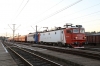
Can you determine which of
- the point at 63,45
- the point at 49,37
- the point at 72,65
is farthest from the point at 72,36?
the point at 72,65

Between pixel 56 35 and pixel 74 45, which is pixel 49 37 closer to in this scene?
pixel 56 35

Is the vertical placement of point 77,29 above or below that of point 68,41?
above

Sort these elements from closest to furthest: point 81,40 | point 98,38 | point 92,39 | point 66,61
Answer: point 66,61, point 81,40, point 98,38, point 92,39

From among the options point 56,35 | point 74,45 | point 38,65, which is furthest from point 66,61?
point 56,35

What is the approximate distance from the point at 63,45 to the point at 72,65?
16043mm

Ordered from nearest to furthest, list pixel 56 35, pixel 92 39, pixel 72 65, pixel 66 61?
pixel 72 65 → pixel 66 61 → pixel 56 35 → pixel 92 39

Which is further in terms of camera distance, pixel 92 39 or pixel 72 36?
pixel 92 39

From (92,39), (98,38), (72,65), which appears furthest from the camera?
(92,39)

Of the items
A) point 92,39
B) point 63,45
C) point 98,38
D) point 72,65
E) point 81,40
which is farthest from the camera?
point 92,39

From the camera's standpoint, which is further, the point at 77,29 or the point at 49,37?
the point at 49,37

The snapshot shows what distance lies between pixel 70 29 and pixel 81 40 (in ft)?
7.44

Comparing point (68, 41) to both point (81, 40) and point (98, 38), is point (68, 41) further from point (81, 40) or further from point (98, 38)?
point (98, 38)

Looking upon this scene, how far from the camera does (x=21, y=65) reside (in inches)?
502

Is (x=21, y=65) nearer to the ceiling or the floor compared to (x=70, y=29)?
nearer to the floor
